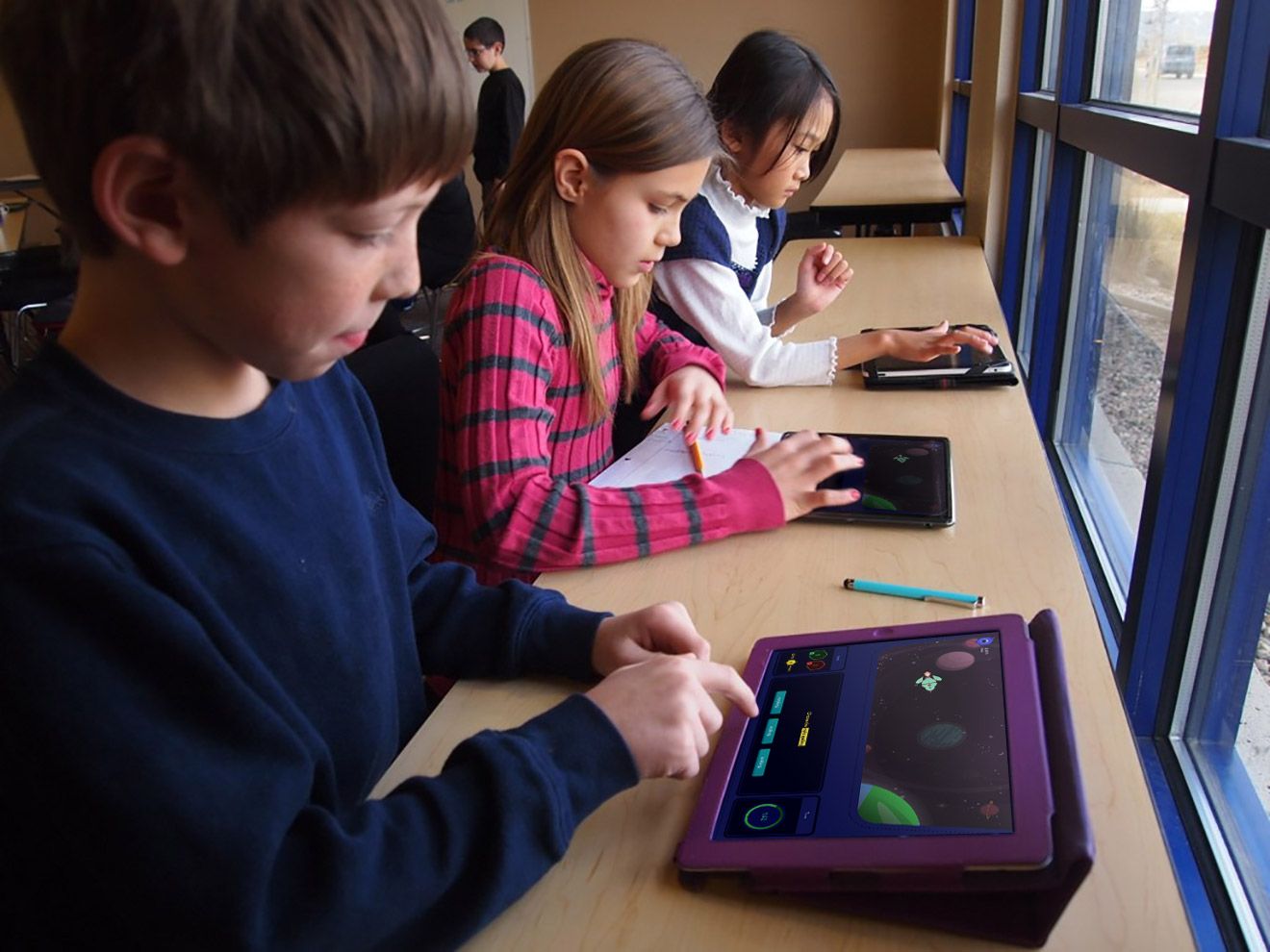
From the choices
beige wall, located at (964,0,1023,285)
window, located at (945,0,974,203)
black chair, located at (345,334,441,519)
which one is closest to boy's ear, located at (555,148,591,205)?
black chair, located at (345,334,441,519)

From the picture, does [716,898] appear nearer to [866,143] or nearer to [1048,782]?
[1048,782]

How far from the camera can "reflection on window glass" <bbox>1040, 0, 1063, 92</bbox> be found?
9.27 feet

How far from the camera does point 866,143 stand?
5961 millimetres

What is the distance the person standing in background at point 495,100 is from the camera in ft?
17.0

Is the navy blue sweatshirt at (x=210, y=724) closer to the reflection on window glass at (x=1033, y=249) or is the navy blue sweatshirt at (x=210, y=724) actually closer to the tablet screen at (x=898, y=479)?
the tablet screen at (x=898, y=479)

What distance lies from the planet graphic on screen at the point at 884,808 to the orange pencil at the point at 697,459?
58 cm

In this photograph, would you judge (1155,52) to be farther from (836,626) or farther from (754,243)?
(836,626)

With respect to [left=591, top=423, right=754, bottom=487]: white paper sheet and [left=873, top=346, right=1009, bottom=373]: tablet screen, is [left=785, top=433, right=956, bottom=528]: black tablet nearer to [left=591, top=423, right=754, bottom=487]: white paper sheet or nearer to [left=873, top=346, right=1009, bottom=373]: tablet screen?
[left=591, top=423, right=754, bottom=487]: white paper sheet

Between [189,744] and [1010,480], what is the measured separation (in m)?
0.90

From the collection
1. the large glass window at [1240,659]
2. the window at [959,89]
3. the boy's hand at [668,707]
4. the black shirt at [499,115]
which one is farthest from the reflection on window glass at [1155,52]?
the black shirt at [499,115]

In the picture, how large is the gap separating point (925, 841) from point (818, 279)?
4.55 feet

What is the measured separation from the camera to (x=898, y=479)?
1093 millimetres

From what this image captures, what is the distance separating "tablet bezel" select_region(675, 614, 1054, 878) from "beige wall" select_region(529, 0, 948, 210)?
5.28 meters

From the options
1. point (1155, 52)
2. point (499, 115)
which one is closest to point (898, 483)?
point (1155, 52)
